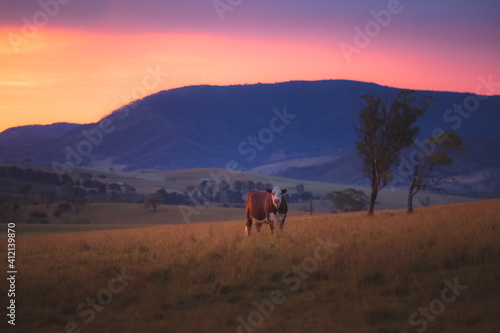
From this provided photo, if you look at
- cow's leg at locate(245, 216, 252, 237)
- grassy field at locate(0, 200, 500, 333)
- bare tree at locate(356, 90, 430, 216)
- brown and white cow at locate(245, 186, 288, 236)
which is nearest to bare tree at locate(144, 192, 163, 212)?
bare tree at locate(356, 90, 430, 216)

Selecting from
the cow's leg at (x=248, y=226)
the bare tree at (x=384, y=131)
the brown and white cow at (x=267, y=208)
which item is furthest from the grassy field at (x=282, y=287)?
the bare tree at (x=384, y=131)

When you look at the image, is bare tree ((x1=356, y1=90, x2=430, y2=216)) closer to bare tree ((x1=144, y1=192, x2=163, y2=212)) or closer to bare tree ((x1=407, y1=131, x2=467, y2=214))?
bare tree ((x1=407, y1=131, x2=467, y2=214))

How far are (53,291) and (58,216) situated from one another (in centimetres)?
6857

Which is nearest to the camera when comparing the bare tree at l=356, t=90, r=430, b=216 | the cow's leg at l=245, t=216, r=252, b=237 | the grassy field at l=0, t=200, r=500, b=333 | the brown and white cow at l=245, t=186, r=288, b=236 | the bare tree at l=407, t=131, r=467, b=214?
the grassy field at l=0, t=200, r=500, b=333

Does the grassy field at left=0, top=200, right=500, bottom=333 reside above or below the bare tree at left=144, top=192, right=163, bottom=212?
below

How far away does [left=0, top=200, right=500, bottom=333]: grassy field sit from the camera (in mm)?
9203

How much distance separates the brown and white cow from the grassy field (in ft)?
12.6

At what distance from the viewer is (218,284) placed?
11.6 m

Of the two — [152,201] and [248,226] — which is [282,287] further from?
[152,201]

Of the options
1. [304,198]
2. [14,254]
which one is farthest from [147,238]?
[304,198]

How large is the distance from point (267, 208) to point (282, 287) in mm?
8767

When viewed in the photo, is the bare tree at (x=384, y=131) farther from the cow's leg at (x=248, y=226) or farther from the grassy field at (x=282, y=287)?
the grassy field at (x=282, y=287)

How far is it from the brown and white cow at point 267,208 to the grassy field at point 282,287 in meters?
3.85

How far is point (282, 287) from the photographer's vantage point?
36.8 feet
